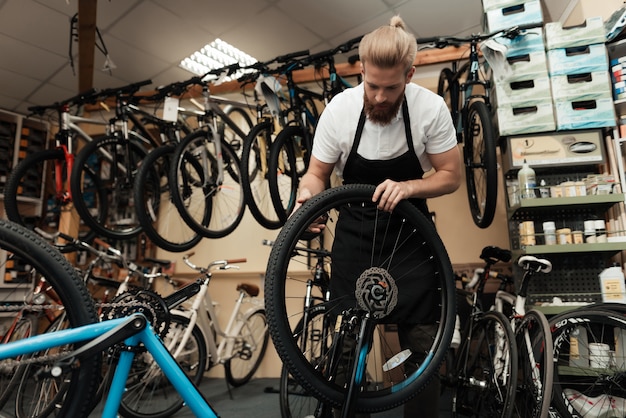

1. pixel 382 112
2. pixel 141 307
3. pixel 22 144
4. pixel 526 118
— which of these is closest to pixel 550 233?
pixel 526 118

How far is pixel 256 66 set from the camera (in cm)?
248

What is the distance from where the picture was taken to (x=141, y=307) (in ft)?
3.38

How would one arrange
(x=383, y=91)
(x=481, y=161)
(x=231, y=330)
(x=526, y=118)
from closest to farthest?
(x=383, y=91) → (x=526, y=118) → (x=481, y=161) → (x=231, y=330)

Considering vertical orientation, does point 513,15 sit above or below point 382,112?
above

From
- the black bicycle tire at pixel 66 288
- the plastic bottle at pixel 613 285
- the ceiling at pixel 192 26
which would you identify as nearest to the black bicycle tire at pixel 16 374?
the black bicycle tire at pixel 66 288

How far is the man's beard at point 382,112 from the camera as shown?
1166 mm

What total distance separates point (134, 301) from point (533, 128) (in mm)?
2200

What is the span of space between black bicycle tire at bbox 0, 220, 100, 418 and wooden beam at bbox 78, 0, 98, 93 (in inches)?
83.6

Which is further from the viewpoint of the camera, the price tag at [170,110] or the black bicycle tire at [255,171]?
the price tag at [170,110]

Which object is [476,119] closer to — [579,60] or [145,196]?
[579,60]

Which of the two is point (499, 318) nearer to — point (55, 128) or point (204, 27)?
point (204, 27)

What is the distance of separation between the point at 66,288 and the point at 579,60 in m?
2.65

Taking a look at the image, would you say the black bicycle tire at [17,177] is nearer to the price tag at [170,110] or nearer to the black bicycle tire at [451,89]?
the price tag at [170,110]

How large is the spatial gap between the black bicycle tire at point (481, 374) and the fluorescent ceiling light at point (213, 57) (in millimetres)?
2676
